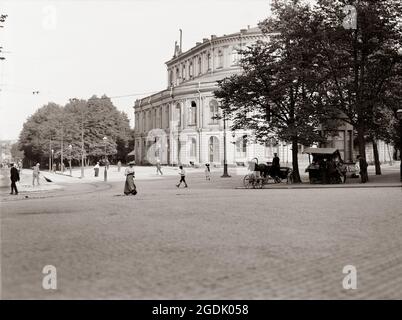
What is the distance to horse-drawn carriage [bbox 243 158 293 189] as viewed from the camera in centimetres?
2589

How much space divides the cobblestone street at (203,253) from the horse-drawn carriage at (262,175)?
12495mm

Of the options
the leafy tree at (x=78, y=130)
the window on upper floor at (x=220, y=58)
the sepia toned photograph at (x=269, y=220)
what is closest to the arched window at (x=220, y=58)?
the window on upper floor at (x=220, y=58)

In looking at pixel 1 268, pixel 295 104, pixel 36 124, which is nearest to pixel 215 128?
pixel 295 104

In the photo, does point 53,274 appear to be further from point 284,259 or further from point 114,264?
point 284,259

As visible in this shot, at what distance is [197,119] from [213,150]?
5495 mm

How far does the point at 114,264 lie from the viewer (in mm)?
6777

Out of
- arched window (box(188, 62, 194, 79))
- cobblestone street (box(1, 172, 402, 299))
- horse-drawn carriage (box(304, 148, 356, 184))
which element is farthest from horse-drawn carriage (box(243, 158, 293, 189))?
arched window (box(188, 62, 194, 79))

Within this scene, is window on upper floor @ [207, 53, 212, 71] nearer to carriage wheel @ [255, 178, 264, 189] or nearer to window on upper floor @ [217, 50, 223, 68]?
window on upper floor @ [217, 50, 223, 68]

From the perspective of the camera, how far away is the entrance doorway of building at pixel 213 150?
6731 cm

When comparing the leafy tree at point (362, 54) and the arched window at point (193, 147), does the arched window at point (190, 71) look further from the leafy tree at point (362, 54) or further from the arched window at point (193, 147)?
the leafy tree at point (362, 54)

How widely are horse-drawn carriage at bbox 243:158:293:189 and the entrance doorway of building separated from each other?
122 feet

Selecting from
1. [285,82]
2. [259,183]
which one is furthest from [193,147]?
[259,183]

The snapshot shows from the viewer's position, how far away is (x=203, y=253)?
7.62 meters

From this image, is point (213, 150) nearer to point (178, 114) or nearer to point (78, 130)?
point (178, 114)
